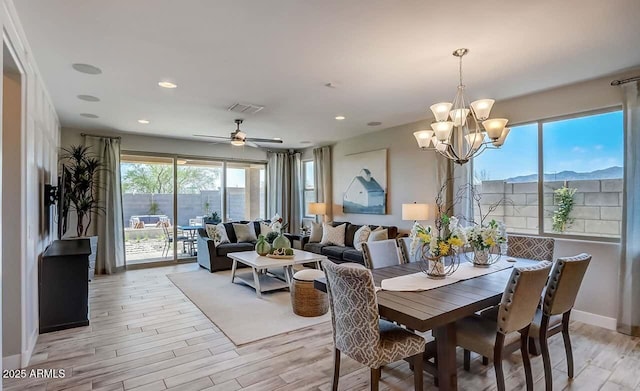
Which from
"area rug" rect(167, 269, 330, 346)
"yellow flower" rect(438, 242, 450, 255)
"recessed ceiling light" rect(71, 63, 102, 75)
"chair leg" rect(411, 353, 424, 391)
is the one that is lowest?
"area rug" rect(167, 269, 330, 346)

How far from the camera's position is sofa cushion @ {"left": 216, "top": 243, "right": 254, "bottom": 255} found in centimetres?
619

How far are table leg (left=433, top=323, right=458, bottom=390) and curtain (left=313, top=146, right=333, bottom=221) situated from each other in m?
5.33

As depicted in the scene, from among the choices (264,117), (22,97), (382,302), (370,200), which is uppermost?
(264,117)

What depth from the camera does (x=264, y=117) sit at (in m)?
5.27

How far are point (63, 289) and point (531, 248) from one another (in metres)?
5.04

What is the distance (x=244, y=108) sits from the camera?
471cm

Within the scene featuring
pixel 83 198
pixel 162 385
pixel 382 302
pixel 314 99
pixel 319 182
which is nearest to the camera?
pixel 382 302

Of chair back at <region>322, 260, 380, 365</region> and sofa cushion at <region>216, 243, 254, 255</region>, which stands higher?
chair back at <region>322, 260, 380, 365</region>

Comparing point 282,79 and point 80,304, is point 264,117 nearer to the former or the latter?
point 282,79

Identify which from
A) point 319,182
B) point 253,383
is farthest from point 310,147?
point 253,383

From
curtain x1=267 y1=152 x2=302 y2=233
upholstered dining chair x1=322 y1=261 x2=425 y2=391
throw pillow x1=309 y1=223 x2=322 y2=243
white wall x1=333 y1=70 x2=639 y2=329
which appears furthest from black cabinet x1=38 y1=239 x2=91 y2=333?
curtain x1=267 y1=152 x2=302 y2=233

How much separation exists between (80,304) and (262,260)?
2143mm

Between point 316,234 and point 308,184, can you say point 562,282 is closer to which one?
point 316,234

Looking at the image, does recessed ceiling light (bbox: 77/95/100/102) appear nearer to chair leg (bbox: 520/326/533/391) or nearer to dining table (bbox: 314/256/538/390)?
dining table (bbox: 314/256/538/390)
